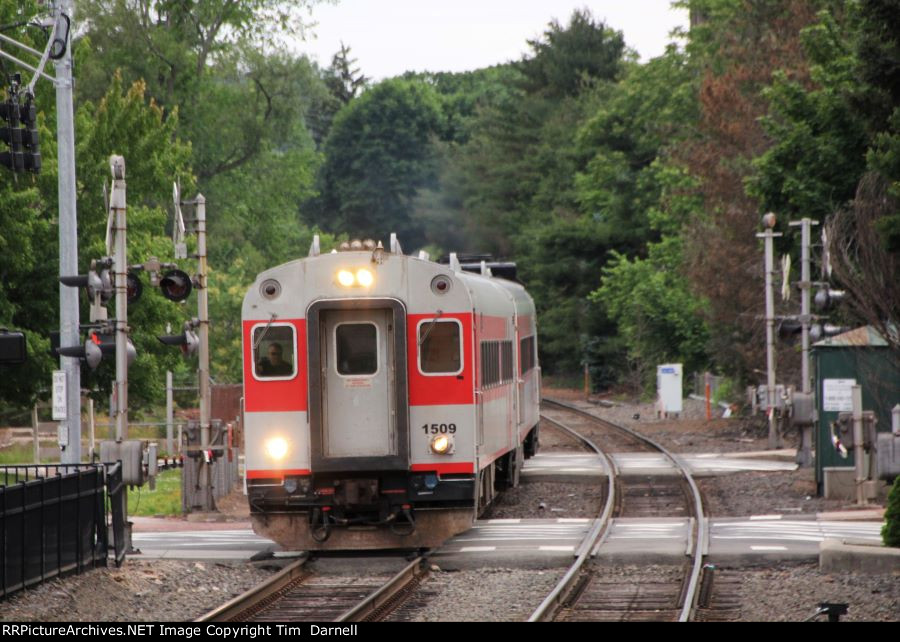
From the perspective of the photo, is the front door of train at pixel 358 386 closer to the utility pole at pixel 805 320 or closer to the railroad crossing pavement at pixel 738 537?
the railroad crossing pavement at pixel 738 537

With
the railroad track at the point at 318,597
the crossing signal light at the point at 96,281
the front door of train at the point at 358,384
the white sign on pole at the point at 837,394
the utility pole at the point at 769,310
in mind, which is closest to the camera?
the railroad track at the point at 318,597

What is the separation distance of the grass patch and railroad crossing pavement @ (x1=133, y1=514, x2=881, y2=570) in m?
3.49

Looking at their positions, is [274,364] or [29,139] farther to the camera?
[29,139]

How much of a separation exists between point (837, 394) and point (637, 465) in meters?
6.47

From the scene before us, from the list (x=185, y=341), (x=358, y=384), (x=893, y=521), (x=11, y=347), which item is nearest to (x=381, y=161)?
(x=185, y=341)

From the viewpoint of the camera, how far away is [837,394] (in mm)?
24281

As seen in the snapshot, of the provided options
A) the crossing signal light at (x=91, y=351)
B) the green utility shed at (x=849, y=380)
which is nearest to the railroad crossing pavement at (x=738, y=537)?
the green utility shed at (x=849, y=380)

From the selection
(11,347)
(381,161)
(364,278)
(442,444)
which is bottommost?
(442,444)

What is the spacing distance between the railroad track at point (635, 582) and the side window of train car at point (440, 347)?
2584 millimetres

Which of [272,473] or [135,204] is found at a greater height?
[135,204]

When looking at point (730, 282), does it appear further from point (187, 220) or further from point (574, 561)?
point (574, 561)

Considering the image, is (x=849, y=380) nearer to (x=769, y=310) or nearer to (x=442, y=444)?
(x=769, y=310)

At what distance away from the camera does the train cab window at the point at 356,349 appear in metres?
17.5
